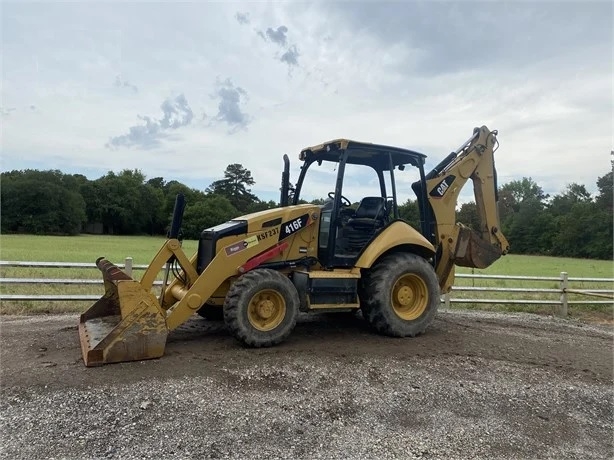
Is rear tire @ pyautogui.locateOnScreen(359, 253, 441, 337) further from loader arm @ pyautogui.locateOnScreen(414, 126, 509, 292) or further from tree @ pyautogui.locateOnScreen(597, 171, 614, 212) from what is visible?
tree @ pyautogui.locateOnScreen(597, 171, 614, 212)

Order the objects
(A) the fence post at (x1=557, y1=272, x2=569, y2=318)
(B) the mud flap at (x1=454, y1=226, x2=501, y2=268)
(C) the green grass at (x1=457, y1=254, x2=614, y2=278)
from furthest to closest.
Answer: (C) the green grass at (x1=457, y1=254, x2=614, y2=278) → (A) the fence post at (x1=557, y1=272, x2=569, y2=318) → (B) the mud flap at (x1=454, y1=226, x2=501, y2=268)

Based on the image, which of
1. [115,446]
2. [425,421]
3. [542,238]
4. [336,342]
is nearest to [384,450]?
[425,421]

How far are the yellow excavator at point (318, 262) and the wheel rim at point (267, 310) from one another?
0.01 metres

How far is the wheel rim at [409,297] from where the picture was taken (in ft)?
24.0

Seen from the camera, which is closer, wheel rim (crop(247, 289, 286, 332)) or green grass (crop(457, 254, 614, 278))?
wheel rim (crop(247, 289, 286, 332))

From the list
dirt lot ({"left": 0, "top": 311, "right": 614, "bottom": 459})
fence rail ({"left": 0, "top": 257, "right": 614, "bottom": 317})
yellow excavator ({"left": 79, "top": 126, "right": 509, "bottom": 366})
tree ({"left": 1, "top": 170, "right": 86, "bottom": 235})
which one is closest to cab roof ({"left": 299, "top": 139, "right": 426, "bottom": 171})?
yellow excavator ({"left": 79, "top": 126, "right": 509, "bottom": 366})

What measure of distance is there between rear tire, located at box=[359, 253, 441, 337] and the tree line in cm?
4111

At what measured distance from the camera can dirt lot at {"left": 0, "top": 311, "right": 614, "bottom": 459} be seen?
404cm

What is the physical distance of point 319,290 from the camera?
6.69 metres

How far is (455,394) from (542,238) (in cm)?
6988

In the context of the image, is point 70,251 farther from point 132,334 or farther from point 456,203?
point 132,334

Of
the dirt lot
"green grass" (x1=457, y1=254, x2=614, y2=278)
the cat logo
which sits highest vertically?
the cat logo

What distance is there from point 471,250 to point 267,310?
3.75 metres

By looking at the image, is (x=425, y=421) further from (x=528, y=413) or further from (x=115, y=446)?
(x=115, y=446)
